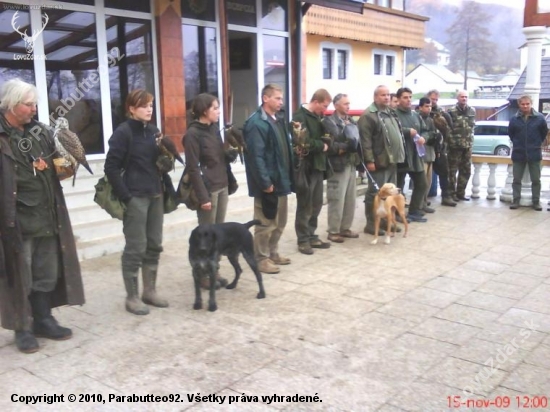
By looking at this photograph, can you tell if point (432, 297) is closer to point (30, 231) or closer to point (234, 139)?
point (234, 139)

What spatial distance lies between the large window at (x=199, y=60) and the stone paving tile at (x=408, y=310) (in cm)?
555

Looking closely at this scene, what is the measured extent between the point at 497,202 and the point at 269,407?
7.61 metres

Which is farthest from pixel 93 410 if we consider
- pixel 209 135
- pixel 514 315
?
pixel 514 315

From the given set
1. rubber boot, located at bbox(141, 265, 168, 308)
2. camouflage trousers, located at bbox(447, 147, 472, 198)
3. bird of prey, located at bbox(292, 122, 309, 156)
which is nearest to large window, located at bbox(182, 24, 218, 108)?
bird of prey, located at bbox(292, 122, 309, 156)

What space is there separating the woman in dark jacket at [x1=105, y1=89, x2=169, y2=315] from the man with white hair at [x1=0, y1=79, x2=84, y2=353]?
47cm

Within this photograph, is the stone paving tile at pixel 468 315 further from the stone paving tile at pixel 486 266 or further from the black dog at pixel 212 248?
the black dog at pixel 212 248

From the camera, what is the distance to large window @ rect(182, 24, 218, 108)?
885 centimetres

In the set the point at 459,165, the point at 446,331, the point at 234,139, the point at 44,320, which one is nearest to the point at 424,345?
the point at 446,331

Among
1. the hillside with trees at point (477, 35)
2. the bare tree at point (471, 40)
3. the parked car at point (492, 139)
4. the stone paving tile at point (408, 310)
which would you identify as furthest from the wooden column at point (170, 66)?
the bare tree at point (471, 40)

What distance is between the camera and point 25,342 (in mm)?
3793

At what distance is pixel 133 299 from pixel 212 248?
2.59 feet

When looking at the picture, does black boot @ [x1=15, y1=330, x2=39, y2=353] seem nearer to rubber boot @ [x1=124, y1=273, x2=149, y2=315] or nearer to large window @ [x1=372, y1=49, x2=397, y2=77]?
rubber boot @ [x1=124, y1=273, x2=149, y2=315]

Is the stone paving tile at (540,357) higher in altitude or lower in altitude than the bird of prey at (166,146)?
lower

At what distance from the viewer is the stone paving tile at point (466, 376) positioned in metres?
3.27
